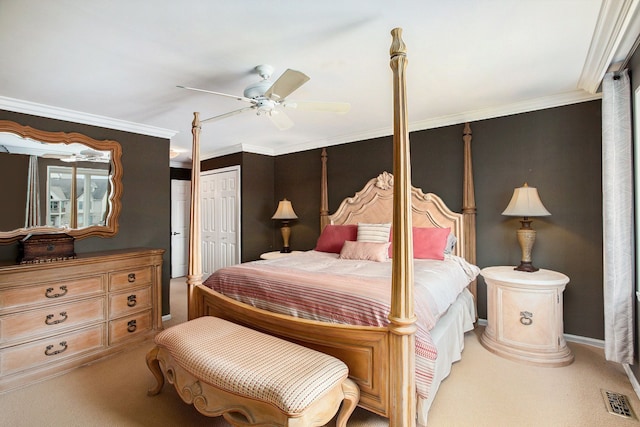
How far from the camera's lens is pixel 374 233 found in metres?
3.48

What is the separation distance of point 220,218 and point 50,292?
2.83m

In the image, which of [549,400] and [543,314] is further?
[543,314]

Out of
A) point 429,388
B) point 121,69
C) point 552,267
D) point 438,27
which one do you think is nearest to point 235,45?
point 121,69

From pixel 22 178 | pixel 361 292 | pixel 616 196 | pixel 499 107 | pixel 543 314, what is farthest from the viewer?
pixel 499 107

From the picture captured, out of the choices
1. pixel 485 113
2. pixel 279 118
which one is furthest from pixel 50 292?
pixel 485 113

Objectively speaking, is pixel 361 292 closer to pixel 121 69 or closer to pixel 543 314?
pixel 543 314

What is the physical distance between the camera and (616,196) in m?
2.27

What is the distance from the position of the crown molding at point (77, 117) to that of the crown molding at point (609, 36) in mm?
4136

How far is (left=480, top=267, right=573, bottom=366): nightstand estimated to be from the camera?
8.35 ft

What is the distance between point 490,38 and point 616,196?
1526mm

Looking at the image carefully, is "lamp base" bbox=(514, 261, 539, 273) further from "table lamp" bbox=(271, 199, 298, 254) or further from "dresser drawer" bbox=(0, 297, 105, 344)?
"dresser drawer" bbox=(0, 297, 105, 344)

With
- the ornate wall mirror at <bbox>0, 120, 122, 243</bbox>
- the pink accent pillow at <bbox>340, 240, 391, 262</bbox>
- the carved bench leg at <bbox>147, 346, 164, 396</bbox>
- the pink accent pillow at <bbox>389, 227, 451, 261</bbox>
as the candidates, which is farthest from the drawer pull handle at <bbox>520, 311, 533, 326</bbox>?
the ornate wall mirror at <bbox>0, 120, 122, 243</bbox>

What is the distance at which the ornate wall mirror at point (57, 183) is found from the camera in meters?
2.87

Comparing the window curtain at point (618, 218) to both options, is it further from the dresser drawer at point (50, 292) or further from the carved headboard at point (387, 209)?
the dresser drawer at point (50, 292)
